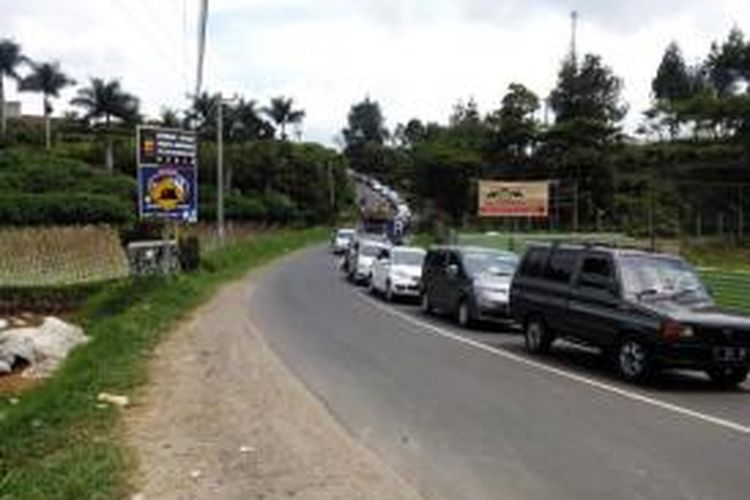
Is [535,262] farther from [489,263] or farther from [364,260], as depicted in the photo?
[364,260]

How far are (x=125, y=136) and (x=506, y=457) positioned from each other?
118m

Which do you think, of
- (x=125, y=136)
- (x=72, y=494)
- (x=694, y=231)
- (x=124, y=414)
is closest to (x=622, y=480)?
(x=72, y=494)

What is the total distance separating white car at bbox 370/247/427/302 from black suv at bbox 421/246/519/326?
3467 millimetres

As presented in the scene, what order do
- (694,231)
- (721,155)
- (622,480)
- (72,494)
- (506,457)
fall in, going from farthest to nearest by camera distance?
(721,155) < (694,231) < (506,457) < (622,480) < (72,494)

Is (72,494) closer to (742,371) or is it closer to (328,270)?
(742,371)

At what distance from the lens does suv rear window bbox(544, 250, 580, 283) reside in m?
21.5

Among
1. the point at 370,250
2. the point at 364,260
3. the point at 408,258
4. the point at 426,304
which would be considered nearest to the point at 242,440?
the point at 426,304

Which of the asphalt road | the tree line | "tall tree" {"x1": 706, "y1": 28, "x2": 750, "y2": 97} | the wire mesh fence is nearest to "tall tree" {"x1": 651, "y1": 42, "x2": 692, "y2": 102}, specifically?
"tall tree" {"x1": 706, "y1": 28, "x2": 750, "y2": 97}

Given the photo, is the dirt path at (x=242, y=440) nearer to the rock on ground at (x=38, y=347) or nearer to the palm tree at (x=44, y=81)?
the rock on ground at (x=38, y=347)

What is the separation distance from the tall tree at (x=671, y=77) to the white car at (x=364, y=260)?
94998 millimetres

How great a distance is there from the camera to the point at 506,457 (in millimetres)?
12109

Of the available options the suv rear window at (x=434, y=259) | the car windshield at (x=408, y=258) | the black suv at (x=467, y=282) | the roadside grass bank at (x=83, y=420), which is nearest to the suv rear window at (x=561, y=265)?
the black suv at (x=467, y=282)

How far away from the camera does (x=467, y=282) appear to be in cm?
2930

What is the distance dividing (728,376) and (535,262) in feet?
16.0
